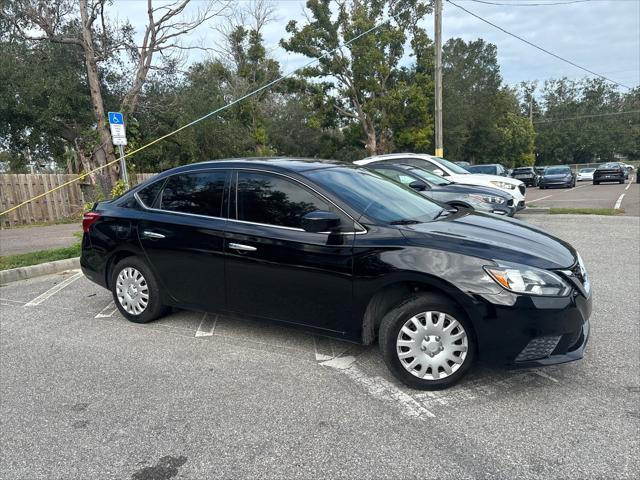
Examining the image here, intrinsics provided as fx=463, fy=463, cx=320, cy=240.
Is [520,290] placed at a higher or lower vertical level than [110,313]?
higher

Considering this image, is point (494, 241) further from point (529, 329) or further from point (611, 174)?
point (611, 174)

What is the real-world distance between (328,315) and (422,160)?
8100mm

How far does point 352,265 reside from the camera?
3400mm

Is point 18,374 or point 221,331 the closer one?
point 18,374

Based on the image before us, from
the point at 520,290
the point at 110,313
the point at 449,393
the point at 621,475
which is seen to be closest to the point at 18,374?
the point at 110,313

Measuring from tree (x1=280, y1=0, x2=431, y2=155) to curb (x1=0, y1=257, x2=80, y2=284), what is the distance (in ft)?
79.7

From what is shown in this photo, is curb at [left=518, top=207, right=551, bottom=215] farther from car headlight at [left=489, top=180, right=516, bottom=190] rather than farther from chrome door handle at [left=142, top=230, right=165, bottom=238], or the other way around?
chrome door handle at [left=142, top=230, right=165, bottom=238]

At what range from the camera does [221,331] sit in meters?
4.52

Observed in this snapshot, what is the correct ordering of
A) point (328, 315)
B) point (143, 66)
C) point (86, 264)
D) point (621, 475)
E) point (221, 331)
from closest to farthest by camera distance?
point (621, 475) → point (328, 315) → point (221, 331) → point (86, 264) → point (143, 66)

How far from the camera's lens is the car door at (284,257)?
348 centimetres

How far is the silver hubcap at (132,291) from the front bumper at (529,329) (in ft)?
10.6

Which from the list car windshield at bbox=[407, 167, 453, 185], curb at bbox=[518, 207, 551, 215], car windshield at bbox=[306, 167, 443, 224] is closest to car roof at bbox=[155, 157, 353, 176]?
car windshield at bbox=[306, 167, 443, 224]

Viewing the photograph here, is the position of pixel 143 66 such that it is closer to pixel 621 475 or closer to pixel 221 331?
pixel 221 331

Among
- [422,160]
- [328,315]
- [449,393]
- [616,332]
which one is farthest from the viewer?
[422,160]
